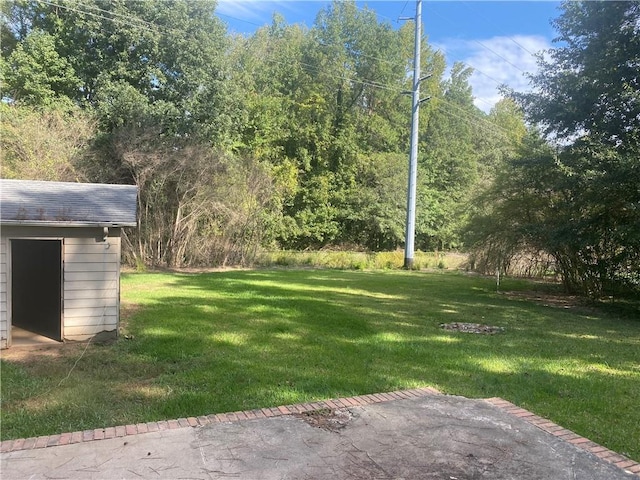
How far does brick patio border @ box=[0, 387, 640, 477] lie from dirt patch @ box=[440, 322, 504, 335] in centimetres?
321

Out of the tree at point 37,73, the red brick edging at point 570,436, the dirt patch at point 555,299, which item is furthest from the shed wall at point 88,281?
the tree at point 37,73

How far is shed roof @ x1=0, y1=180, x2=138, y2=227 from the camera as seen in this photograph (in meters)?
5.78

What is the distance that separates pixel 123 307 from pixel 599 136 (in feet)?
32.9

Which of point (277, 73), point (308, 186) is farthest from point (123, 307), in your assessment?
point (277, 73)

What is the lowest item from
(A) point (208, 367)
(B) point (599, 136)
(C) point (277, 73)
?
(A) point (208, 367)

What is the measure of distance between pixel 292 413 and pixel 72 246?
4.16 m

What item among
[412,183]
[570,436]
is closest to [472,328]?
[570,436]

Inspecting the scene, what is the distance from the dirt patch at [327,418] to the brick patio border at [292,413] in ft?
0.27

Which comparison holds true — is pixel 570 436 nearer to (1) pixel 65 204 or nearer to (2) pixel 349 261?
(1) pixel 65 204

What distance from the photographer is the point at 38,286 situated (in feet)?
24.7

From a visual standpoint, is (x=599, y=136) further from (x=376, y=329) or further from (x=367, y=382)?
(x=367, y=382)

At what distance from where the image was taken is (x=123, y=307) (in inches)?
332

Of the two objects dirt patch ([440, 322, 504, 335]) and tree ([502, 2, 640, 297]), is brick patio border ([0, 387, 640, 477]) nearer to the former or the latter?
dirt patch ([440, 322, 504, 335])

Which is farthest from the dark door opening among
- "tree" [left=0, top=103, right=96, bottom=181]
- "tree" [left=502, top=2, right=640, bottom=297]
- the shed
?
"tree" [left=502, top=2, right=640, bottom=297]
